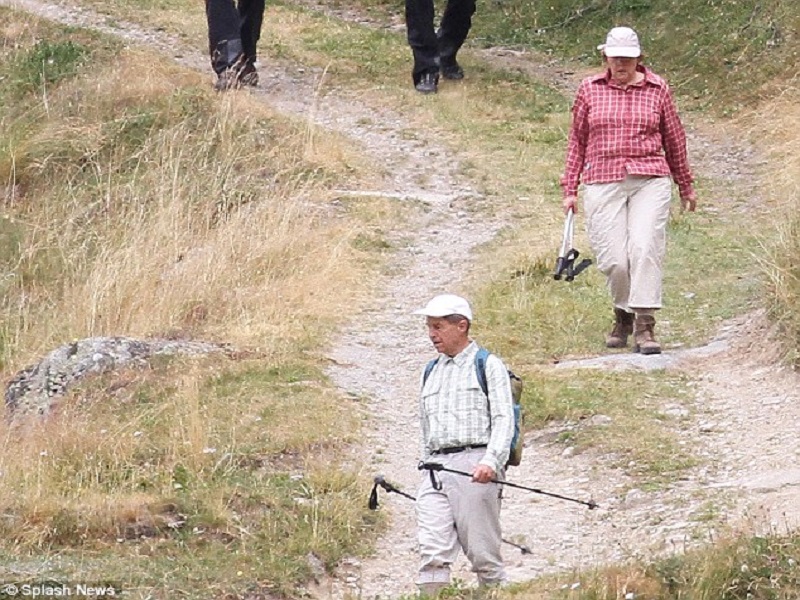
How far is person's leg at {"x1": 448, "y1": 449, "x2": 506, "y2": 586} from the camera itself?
20.2 ft

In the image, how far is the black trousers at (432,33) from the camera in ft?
50.1

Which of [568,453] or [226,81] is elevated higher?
[226,81]

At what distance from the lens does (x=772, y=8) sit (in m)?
16.2

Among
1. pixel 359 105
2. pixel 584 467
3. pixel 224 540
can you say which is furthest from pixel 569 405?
pixel 359 105

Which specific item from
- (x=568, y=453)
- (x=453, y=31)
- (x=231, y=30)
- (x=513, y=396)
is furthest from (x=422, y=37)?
(x=513, y=396)

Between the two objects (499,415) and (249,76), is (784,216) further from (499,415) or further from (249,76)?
(249,76)

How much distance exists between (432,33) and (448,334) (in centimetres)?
947

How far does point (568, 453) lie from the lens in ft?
27.2

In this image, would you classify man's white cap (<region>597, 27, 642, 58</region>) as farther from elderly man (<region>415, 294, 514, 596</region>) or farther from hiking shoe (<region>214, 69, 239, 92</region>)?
hiking shoe (<region>214, 69, 239, 92</region>)

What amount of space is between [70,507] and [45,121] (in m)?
8.46

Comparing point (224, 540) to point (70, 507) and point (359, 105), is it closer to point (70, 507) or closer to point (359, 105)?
point (70, 507)

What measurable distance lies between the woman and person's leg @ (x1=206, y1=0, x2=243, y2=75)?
6554 mm

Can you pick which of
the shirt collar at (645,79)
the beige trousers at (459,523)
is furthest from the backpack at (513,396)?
the shirt collar at (645,79)

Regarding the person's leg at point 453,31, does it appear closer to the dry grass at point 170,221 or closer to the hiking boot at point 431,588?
the dry grass at point 170,221
